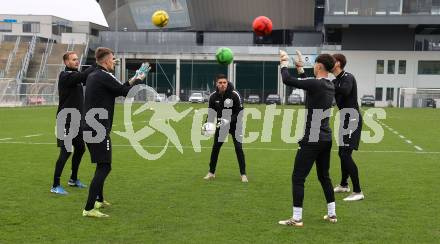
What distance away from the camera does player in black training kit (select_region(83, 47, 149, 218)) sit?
7.73 meters

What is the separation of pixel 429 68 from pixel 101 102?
237 feet

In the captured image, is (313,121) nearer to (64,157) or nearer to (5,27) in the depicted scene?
(64,157)

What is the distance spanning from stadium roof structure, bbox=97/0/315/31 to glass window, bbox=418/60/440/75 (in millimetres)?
20844

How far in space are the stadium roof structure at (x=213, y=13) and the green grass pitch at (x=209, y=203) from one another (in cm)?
7684

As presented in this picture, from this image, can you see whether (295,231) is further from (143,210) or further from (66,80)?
(66,80)

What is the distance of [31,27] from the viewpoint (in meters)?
95.3

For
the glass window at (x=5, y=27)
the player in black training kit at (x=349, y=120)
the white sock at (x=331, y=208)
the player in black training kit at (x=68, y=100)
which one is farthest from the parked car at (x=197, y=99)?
the white sock at (x=331, y=208)

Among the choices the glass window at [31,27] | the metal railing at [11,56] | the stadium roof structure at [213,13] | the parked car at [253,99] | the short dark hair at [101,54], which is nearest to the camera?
the short dark hair at [101,54]

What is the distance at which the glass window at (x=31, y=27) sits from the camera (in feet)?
306

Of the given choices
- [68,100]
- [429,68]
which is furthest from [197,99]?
[68,100]

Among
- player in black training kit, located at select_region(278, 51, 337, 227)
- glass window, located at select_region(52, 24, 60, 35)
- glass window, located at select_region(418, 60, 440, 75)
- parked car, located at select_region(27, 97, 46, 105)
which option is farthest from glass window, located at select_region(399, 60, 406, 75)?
player in black training kit, located at select_region(278, 51, 337, 227)

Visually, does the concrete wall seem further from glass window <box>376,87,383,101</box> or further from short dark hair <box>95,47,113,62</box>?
short dark hair <box>95,47,113,62</box>

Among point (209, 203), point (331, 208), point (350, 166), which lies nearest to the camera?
point (331, 208)

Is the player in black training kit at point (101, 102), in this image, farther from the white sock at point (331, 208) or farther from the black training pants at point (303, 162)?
the white sock at point (331, 208)
